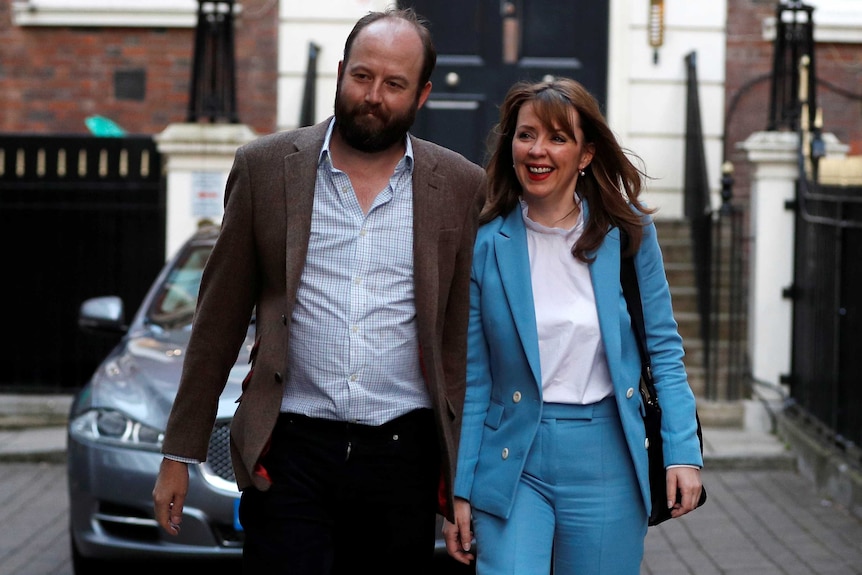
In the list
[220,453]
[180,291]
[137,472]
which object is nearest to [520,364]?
[220,453]

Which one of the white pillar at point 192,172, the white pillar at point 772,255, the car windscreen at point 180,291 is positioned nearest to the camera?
the car windscreen at point 180,291

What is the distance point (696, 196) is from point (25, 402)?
17.6 feet

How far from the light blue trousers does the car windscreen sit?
3.51 m

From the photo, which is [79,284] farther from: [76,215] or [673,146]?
[673,146]

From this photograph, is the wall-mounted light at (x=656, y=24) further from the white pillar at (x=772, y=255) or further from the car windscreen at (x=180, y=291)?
the car windscreen at (x=180, y=291)

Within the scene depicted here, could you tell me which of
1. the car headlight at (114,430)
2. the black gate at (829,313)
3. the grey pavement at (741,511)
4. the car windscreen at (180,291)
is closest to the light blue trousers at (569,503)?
the car headlight at (114,430)

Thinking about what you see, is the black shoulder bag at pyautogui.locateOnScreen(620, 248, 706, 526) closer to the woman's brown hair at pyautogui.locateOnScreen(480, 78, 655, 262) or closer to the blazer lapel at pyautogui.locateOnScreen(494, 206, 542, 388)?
the woman's brown hair at pyautogui.locateOnScreen(480, 78, 655, 262)

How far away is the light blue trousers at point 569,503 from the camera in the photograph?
3.39 meters

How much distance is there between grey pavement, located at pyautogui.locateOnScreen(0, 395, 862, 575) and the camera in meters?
6.35

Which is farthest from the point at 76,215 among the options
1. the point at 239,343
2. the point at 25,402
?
the point at 239,343

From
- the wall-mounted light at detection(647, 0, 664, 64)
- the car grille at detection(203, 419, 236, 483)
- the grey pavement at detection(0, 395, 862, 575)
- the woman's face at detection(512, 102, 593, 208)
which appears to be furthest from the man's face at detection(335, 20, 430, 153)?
the wall-mounted light at detection(647, 0, 664, 64)

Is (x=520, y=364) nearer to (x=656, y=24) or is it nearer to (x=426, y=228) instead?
(x=426, y=228)

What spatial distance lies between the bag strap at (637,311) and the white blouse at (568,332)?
0.37ft

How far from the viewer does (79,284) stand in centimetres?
1039
